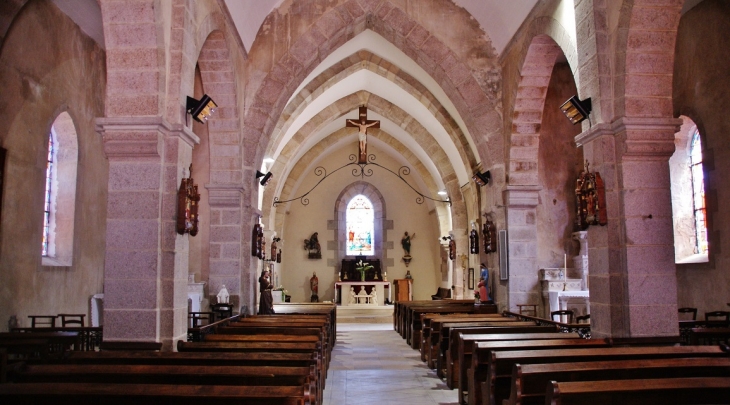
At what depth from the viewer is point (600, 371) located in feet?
15.1

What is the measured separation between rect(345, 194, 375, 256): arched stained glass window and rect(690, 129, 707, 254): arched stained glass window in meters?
13.4

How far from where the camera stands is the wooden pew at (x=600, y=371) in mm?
4426

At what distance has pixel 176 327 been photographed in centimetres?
678

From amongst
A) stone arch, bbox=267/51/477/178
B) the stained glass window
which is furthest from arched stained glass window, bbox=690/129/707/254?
the stained glass window

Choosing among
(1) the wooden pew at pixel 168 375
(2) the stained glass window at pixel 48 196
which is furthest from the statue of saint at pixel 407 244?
(1) the wooden pew at pixel 168 375

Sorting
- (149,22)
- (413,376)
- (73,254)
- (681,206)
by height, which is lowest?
(413,376)

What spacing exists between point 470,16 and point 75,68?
6931mm

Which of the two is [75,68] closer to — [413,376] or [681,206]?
[413,376]

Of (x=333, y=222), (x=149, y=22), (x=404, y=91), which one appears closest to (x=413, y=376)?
(x=149, y=22)

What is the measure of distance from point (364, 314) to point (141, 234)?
1201 cm

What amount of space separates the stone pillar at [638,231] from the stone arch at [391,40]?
4931 mm

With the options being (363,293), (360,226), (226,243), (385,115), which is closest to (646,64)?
(226,243)

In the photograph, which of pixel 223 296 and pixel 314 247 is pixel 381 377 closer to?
pixel 223 296

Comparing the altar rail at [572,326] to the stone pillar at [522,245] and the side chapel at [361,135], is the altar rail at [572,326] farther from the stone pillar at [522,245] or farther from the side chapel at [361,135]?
the stone pillar at [522,245]
